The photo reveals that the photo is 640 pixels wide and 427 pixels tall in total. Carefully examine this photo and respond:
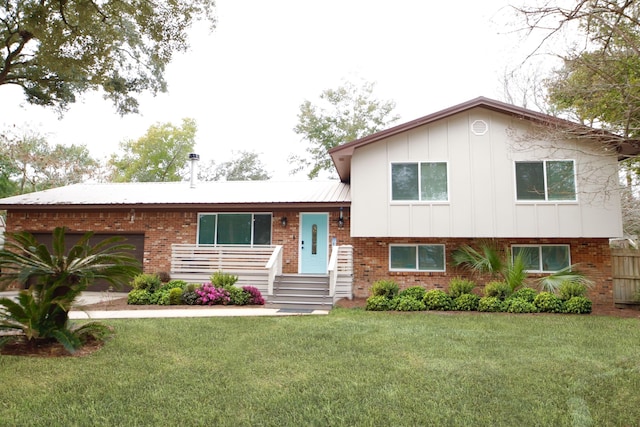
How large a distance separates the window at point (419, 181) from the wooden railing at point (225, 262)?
3963mm

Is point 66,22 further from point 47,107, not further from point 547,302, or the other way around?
point 547,302

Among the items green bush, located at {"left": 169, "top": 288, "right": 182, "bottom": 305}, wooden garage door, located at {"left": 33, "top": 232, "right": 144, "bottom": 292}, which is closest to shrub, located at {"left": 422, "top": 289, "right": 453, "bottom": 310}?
green bush, located at {"left": 169, "top": 288, "right": 182, "bottom": 305}

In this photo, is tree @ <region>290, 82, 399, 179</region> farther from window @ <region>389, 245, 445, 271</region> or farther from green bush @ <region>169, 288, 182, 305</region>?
green bush @ <region>169, 288, 182, 305</region>

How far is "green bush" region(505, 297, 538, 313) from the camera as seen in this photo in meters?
9.41

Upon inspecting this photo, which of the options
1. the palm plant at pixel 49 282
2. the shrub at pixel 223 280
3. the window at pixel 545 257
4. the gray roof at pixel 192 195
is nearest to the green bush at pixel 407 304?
the gray roof at pixel 192 195

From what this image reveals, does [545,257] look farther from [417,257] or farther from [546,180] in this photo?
[417,257]

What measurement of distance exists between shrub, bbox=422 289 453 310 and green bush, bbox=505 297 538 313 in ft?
4.27

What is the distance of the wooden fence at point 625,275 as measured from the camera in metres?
11.1

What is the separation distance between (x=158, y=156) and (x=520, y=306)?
96.2 feet

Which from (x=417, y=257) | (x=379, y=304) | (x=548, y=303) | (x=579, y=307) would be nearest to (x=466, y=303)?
(x=548, y=303)

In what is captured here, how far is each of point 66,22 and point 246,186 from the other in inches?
312

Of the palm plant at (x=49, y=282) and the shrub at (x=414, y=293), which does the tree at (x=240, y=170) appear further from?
the palm plant at (x=49, y=282)

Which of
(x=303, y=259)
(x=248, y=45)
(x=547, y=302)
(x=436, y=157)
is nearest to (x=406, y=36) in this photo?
(x=436, y=157)

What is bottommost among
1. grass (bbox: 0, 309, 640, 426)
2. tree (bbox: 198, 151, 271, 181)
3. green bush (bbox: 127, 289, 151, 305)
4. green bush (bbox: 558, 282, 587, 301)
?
grass (bbox: 0, 309, 640, 426)
